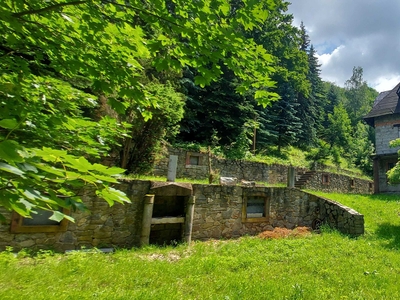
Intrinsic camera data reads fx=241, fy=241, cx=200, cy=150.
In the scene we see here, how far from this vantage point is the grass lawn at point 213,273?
381cm

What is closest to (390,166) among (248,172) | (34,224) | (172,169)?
(248,172)

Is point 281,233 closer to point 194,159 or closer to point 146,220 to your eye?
point 146,220

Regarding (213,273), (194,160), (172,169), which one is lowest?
(213,273)

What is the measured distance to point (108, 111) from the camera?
887 cm

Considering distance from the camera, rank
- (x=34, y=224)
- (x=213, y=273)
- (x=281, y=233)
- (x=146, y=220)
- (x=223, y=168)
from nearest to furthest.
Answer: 1. (x=213, y=273)
2. (x=34, y=224)
3. (x=146, y=220)
4. (x=281, y=233)
5. (x=223, y=168)

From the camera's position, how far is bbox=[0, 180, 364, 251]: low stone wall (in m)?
6.04

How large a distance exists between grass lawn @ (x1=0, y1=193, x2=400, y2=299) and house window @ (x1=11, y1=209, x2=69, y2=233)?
0.58 metres

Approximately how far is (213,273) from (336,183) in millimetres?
18160

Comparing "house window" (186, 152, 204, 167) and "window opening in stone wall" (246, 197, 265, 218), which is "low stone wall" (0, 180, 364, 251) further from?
"house window" (186, 152, 204, 167)

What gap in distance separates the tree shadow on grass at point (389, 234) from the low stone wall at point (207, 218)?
761 millimetres

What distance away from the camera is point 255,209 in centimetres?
940

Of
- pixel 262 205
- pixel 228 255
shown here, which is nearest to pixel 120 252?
pixel 228 255

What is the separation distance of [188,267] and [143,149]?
5525 millimetres

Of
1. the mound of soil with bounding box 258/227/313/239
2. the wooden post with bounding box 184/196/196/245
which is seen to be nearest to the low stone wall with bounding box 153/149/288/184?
the wooden post with bounding box 184/196/196/245
